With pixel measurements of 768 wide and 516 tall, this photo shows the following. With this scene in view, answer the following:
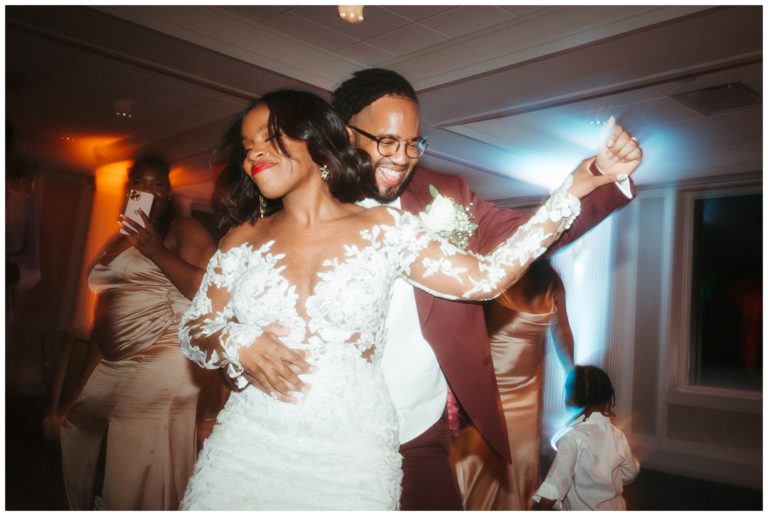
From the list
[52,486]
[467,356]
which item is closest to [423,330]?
[467,356]

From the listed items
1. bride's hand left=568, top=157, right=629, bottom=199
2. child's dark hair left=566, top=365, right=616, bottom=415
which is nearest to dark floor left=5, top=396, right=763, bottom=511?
child's dark hair left=566, top=365, right=616, bottom=415

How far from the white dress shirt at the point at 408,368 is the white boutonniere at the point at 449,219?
7.6 inches

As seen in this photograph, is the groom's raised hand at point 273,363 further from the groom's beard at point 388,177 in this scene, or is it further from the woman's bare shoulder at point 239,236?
the groom's beard at point 388,177

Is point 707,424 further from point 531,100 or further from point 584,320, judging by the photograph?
point 531,100

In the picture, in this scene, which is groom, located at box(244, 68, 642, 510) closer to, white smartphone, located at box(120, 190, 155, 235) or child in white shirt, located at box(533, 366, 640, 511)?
child in white shirt, located at box(533, 366, 640, 511)

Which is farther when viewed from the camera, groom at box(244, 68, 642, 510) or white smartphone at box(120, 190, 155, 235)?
white smartphone at box(120, 190, 155, 235)

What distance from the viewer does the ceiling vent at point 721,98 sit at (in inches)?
200

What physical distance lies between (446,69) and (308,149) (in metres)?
3.35

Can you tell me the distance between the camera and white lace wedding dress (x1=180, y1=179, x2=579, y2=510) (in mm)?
1475

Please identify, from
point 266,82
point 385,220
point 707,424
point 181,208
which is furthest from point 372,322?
point 181,208

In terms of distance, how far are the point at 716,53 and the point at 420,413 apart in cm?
318

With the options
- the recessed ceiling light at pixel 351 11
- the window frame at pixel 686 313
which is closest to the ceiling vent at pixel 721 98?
the window frame at pixel 686 313

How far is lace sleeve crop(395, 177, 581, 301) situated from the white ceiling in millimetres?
2569

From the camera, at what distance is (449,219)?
1.97 meters
